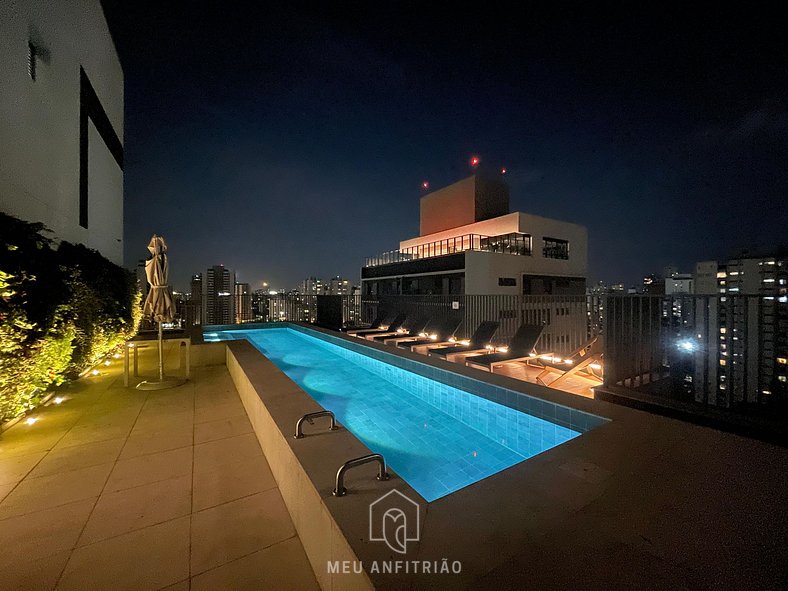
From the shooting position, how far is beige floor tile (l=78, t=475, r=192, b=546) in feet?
5.82

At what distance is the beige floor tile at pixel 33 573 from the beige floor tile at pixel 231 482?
593 mm

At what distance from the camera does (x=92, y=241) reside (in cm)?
763

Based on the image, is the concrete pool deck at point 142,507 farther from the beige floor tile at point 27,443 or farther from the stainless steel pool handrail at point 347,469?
the stainless steel pool handrail at point 347,469

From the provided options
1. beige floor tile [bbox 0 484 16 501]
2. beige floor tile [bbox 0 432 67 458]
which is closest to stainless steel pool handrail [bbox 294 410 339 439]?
beige floor tile [bbox 0 484 16 501]

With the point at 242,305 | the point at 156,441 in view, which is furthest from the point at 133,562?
the point at 242,305

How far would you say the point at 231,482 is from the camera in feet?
7.36

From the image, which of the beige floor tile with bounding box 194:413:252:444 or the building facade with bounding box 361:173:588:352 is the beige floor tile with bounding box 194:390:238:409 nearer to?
the beige floor tile with bounding box 194:413:252:444

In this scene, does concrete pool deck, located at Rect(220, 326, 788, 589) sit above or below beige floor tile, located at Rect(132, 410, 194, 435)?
above

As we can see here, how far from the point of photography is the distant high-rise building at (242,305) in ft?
40.1

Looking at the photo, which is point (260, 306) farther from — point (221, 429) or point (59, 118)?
point (221, 429)

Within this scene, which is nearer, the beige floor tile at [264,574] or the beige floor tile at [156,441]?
the beige floor tile at [264,574]

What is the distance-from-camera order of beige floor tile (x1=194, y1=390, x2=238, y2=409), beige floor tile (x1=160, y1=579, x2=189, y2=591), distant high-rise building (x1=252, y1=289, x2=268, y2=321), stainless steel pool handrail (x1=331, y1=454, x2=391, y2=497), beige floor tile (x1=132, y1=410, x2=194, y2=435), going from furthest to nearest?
distant high-rise building (x1=252, y1=289, x2=268, y2=321) < beige floor tile (x1=194, y1=390, x2=238, y2=409) < beige floor tile (x1=132, y1=410, x2=194, y2=435) < stainless steel pool handrail (x1=331, y1=454, x2=391, y2=497) < beige floor tile (x1=160, y1=579, x2=189, y2=591)

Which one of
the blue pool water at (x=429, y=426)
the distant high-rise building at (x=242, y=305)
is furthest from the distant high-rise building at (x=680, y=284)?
the blue pool water at (x=429, y=426)

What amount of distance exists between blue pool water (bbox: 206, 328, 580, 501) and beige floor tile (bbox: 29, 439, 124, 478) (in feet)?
7.21
